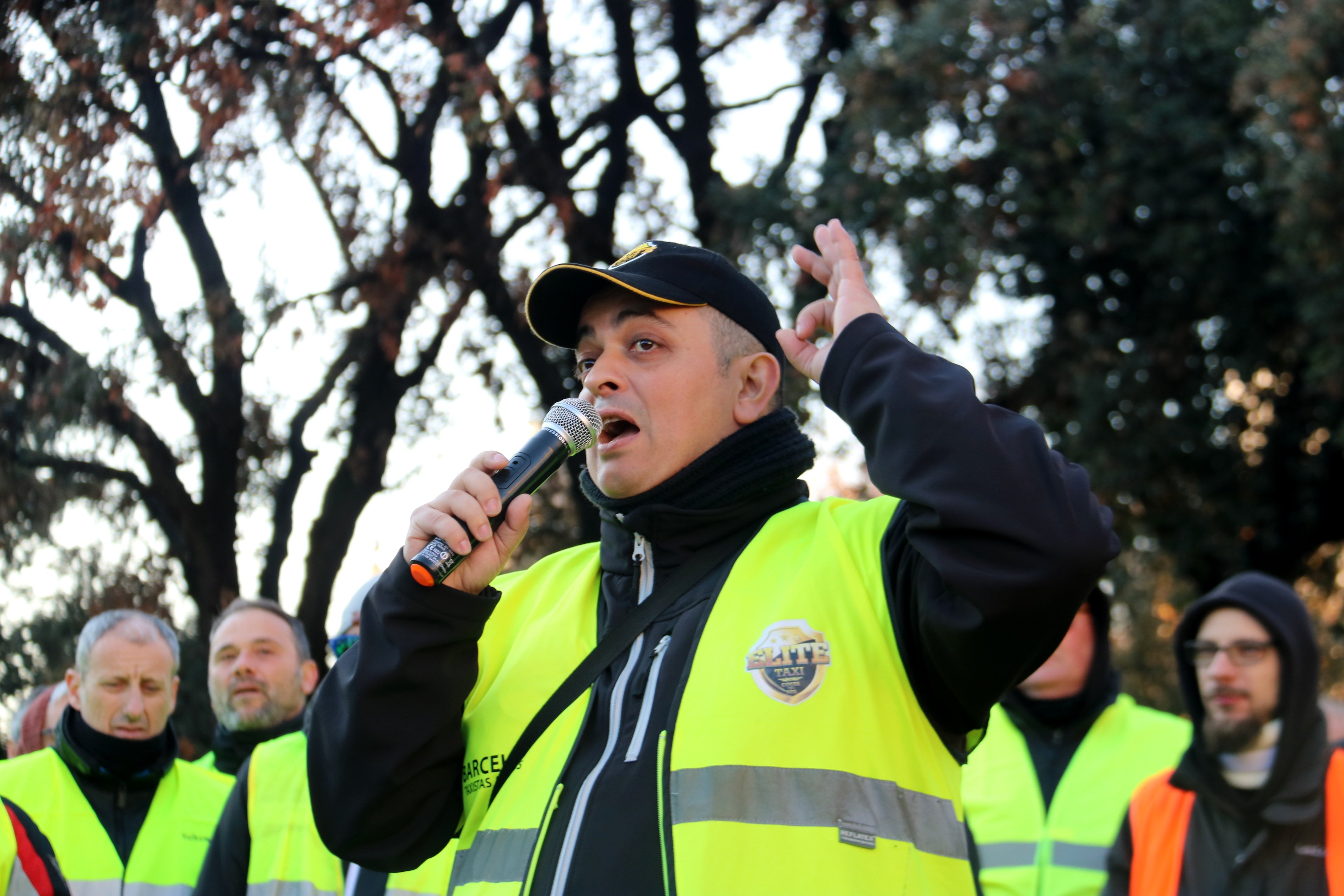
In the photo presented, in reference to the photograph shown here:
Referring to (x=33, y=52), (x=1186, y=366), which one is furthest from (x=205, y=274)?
(x=1186, y=366)

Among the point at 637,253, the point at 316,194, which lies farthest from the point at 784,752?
the point at 316,194

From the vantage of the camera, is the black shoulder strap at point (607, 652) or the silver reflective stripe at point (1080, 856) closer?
the black shoulder strap at point (607, 652)

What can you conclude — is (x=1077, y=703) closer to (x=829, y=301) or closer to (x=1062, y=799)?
(x=1062, y=799)

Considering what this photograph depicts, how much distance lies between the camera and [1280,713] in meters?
4.18

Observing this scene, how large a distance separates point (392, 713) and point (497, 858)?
1.00 feet

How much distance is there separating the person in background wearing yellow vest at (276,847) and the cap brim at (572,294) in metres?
1.46

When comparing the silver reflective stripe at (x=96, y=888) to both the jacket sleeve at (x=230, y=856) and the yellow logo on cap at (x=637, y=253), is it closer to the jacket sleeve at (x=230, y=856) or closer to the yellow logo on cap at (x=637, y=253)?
the jacket sleeve at (x=230, y=856)

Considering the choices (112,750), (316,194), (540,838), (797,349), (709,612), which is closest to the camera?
(540,838)

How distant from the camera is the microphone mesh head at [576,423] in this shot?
2.42m

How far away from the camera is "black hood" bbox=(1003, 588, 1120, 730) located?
466 centimetres

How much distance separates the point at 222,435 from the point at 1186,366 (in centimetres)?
821

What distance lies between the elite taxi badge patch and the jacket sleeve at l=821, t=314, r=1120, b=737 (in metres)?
0.14

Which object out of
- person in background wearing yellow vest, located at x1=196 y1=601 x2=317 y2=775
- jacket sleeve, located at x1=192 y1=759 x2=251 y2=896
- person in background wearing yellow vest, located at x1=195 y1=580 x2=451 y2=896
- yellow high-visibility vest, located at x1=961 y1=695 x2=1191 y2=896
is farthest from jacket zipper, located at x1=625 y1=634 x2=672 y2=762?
person in background wearing yellow vest, located at x1=196 y1=601 x2=317 y2=775

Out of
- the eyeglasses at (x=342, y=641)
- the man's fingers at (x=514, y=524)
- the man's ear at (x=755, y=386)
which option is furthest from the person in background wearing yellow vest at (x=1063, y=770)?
the man's fingers at (x=514, y=524)
